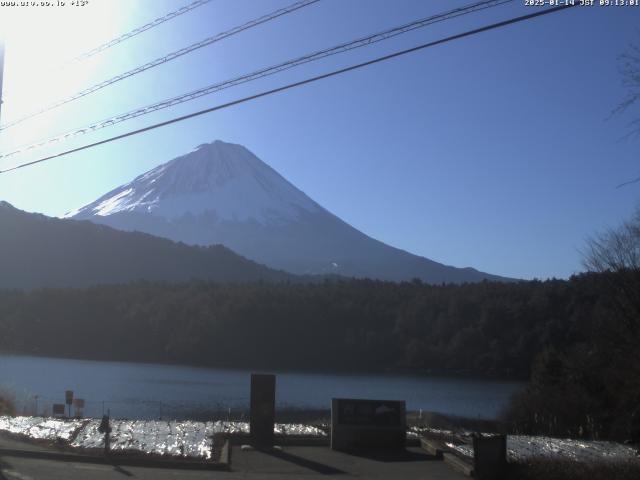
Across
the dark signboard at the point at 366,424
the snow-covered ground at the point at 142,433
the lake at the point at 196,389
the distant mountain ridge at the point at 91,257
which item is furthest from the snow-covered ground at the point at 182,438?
the distant mountain ridge at the point at 91,257

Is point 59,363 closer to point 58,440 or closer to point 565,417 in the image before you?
point 565,417

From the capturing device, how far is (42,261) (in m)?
106

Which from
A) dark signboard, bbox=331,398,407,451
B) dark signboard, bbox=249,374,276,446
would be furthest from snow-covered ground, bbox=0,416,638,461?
dark signboard, bbox=331,398,407,451

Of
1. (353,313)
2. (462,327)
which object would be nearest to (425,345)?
(462,327)

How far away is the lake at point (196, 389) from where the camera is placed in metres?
34.4

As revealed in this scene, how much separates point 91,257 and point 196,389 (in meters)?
72.4

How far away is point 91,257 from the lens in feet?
363

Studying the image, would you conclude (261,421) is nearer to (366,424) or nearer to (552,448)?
(366,424)

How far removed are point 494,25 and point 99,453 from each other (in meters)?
10.5

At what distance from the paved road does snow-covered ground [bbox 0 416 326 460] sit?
91cm

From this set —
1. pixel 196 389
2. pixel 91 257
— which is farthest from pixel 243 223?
pixel 196 389

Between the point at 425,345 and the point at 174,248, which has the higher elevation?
the point at 174,248

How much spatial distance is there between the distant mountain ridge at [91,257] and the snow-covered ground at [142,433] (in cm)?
8290

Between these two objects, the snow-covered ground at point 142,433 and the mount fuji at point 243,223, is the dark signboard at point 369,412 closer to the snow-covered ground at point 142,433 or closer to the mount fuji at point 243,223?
the snow-covered ground at point 142,433
